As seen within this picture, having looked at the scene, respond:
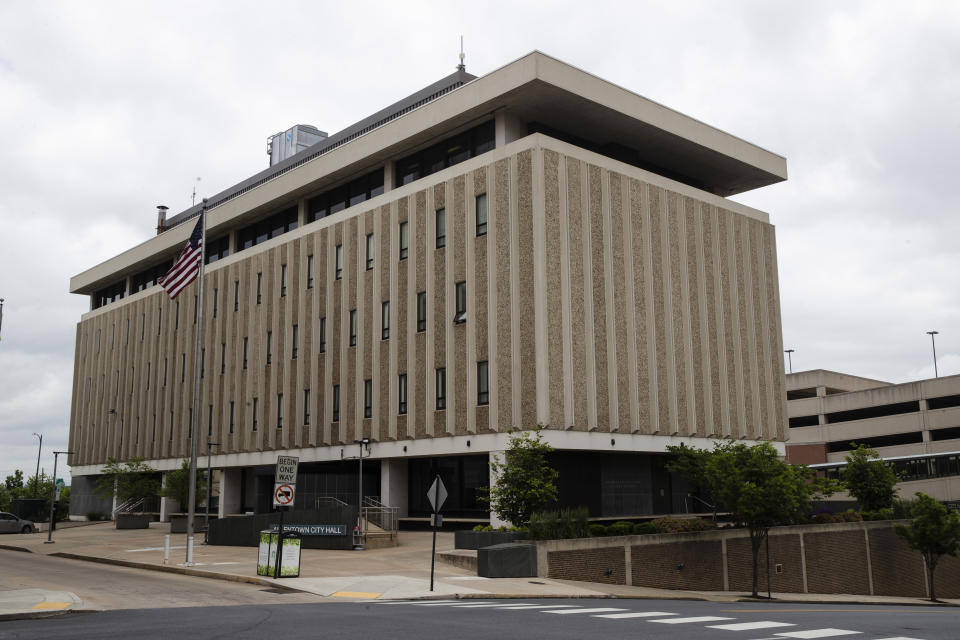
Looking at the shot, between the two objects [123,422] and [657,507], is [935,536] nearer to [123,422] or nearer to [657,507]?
[657,507]

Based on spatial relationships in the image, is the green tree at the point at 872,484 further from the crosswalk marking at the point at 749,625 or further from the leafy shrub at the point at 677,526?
the crosswalk marking at the point at 749,625

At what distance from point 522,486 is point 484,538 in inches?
123

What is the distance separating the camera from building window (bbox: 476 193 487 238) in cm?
4109

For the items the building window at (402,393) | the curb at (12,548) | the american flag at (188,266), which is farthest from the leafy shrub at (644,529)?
the curb at (12,548)

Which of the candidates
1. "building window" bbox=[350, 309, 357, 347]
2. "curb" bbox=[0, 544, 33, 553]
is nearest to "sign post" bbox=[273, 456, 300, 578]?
"curb" bbox=[0, 544, 33, 553]

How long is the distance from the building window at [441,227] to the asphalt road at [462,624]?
25.7 m

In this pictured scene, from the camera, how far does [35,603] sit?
59.0ft

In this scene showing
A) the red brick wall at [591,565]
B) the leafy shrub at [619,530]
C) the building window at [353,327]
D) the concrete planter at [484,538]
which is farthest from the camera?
the building window at [353,327]

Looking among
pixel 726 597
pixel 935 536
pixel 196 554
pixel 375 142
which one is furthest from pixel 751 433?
pixel 196 554

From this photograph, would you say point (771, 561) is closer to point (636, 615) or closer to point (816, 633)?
point (636, 615)

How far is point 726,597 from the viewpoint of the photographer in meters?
29.8

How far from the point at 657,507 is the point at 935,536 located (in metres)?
13.6

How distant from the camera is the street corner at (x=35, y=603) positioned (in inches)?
649

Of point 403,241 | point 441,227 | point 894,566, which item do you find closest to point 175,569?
point 441,227
